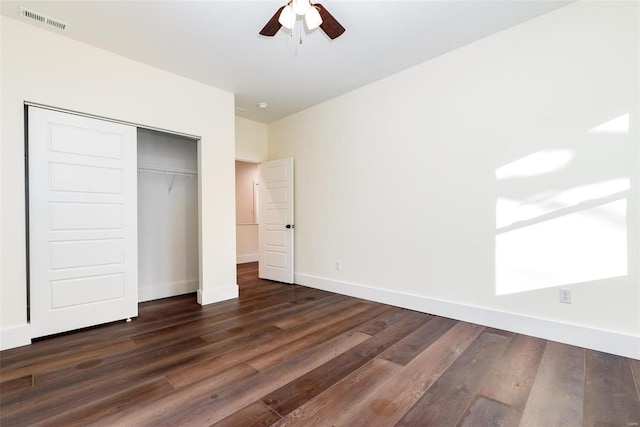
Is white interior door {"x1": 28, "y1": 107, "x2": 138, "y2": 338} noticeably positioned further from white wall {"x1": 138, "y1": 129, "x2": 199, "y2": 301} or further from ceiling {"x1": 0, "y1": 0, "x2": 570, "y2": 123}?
ceiling {"x1": 0, "y1": 0, "x2": 570, "y2": 123}

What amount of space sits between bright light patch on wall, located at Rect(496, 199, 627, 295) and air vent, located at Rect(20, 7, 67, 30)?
4697mm

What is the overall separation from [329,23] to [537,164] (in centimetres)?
229

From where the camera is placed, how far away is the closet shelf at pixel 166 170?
4047 millimetres

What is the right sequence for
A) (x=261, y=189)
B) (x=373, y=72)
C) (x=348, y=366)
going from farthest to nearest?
(x=261, y=189) < (x=373, y=72) < (x=348, y=366)

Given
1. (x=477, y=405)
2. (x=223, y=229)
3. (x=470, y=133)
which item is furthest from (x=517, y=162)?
(x=223, y=229)

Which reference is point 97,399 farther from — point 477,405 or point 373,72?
point 373,72

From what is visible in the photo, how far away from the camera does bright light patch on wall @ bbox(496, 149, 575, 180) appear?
8.52 feet

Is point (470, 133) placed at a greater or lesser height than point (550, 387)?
greater

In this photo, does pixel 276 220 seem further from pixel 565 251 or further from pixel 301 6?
pixel 565 251

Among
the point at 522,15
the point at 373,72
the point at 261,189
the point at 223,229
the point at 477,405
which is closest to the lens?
the point at 477,405

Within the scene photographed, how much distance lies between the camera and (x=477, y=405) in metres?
1.76

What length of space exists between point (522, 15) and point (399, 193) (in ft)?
6.79

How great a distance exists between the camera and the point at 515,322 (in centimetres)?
280

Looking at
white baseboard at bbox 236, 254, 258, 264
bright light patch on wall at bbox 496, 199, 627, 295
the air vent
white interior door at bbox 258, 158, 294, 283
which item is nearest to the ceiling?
the air vent
